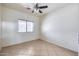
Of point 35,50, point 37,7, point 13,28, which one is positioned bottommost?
point 35,50

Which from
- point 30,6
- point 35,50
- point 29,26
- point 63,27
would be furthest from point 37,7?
point 35,50

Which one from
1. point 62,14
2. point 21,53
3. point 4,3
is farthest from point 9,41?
point 62,14

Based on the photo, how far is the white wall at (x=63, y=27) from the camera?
1.59 metres

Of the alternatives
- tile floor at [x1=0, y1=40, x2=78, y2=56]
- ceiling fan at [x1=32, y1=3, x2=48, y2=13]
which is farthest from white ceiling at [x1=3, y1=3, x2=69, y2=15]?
tile floor at [x1=0, y1=40, x2=78, y2=56]

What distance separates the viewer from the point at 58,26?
173cm

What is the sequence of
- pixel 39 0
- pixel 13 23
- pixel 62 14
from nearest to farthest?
pixel 39 0, pixel 62 14, pixel 13 23

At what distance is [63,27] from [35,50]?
0.75m

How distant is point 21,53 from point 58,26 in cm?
95

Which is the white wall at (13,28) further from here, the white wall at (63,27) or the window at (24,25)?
the white wall at (63,27)

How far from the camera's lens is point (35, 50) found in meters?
1.67

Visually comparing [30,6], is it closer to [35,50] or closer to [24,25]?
[24,25]

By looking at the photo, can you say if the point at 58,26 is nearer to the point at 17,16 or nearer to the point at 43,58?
the point at 43,58

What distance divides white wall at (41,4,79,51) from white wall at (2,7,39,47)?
0.22 metres

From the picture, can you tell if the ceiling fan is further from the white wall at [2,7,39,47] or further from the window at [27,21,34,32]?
the window at [27,21,34,32]
